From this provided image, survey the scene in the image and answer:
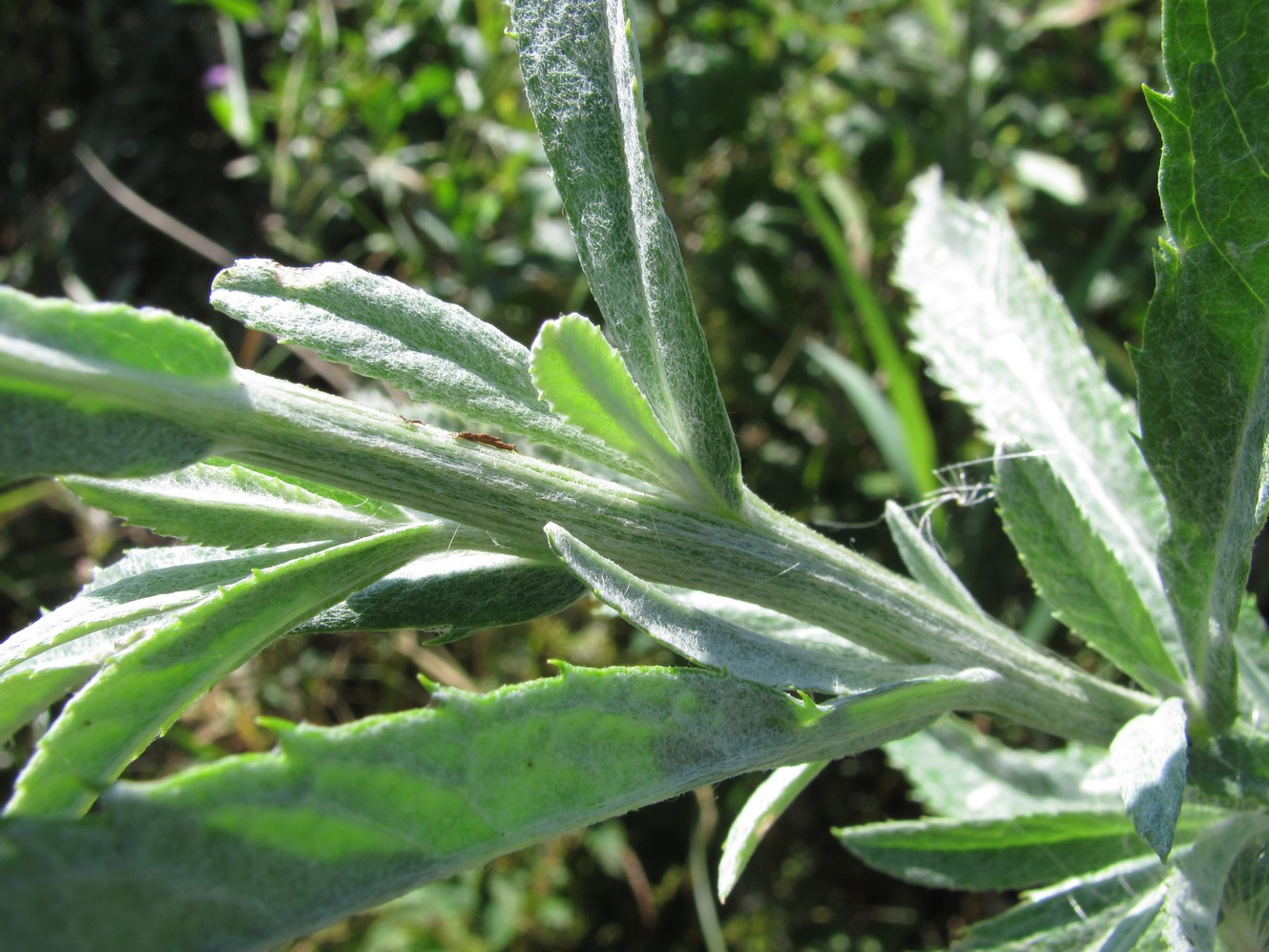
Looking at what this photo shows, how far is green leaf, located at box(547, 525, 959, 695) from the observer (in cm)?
78

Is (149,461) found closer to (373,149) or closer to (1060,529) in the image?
(1060,529)

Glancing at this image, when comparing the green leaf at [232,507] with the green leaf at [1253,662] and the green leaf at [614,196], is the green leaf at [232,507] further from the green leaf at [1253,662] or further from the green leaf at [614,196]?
the green leaf at [1253,662]

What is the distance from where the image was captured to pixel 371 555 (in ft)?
2.78

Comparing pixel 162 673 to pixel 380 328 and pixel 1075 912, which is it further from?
pixel 1075 912

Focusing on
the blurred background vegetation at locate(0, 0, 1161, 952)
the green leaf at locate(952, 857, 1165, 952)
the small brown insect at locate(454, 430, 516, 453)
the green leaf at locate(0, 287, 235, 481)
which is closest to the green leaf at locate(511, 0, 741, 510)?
the small brown insect at locate(454, 430, 516, 453)

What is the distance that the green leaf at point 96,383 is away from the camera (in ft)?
2.14

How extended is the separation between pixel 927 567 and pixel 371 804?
67 centimetres

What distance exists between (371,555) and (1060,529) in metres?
0.72

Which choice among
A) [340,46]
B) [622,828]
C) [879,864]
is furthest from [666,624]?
[340,46]

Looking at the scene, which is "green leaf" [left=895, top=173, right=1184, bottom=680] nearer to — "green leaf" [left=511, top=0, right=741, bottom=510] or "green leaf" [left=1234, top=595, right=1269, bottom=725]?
"green leaf" [left=1234, top=595, right=1269, bottom=725]

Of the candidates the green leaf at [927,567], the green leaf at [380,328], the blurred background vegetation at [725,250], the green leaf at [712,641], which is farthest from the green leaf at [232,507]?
the blurred background vegetation at [725,250]

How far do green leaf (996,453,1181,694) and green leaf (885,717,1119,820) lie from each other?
0.49 m

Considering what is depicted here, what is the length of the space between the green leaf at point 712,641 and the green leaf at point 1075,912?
42 cm

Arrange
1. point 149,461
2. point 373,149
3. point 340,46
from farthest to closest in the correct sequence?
point 340,46
point 373,149
point 149,461
